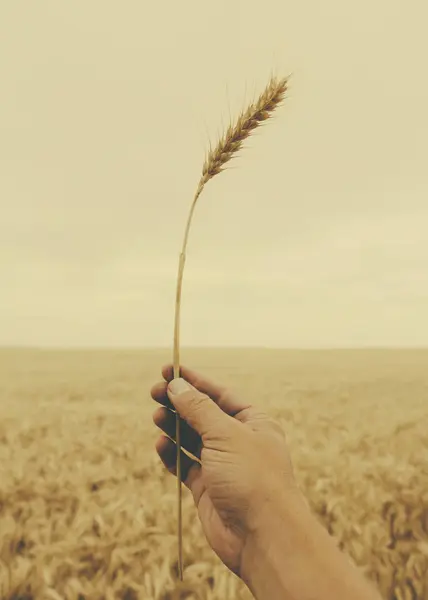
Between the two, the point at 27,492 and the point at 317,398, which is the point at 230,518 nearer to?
the point at 27,492

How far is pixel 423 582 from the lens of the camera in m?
3.74

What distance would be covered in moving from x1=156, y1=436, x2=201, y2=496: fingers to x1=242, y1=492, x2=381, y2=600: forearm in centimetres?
55

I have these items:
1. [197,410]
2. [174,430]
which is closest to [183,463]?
[174,430]

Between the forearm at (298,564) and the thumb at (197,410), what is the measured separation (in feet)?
1.17

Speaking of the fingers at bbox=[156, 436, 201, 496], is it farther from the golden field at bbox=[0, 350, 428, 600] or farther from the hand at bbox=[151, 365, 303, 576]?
the golden field at bbox=[0, 350, 428, 600]

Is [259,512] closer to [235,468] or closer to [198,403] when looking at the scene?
[235,468]

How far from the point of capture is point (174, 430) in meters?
2.77

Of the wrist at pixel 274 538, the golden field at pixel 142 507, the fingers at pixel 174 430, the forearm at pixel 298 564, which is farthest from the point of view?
the golden field at pixel 142 507

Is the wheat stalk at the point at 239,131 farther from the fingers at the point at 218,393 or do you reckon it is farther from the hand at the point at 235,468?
the fingers at the point at 218,393

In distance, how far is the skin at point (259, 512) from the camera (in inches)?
79.4

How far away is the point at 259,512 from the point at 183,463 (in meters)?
0.64

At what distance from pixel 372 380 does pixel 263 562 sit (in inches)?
589

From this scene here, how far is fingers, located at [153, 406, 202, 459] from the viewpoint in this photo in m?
2.72

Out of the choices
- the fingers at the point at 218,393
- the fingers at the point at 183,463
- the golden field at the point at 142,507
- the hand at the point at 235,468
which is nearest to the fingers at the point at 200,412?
the hand at the point at 235,468
